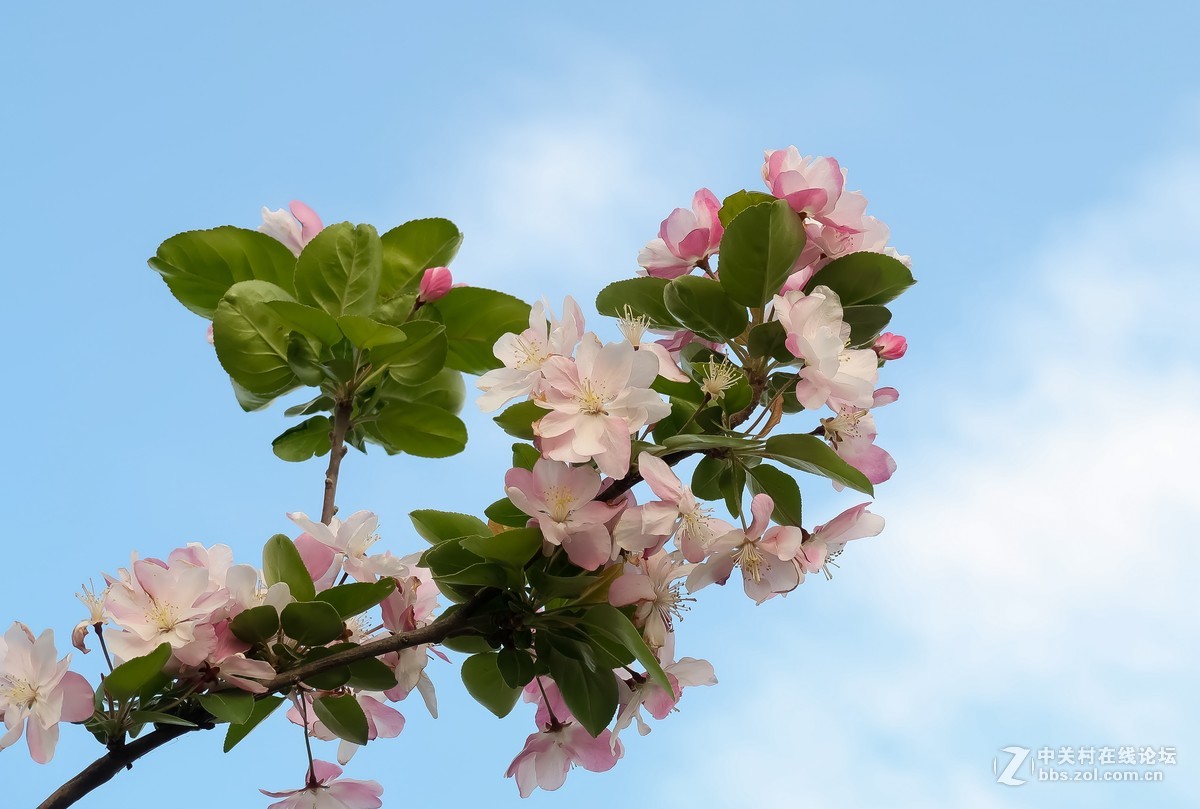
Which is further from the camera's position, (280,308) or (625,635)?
(280,308)

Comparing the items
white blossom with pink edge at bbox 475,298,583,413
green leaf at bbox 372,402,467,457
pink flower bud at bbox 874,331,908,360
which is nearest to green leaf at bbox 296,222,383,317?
green leaf at bbox 372,402,467,457

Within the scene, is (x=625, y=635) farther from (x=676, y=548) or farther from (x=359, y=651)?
(x=359, y=651)

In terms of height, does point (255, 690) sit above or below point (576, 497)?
below

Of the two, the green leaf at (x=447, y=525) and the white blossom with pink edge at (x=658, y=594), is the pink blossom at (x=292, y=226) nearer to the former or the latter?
the green leaf at (x=447, y=525)

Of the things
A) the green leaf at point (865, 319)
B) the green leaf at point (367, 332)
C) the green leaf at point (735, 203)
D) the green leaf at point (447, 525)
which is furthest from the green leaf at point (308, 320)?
the green leaf at point (865, 319)

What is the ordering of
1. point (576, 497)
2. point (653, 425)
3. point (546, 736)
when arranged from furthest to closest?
point (546, 736) < point (653, 425) < point (576, 497)

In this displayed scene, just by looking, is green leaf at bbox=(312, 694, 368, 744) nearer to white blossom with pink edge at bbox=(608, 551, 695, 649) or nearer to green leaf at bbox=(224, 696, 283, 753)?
green leaf at bbox=(224, 696, 283, 753)

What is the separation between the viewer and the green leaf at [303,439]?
1.61m

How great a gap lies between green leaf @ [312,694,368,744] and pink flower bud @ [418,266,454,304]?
546 millimetres

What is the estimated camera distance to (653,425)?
118 cm

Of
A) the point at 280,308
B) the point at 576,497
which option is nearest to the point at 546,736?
the point at 576,497

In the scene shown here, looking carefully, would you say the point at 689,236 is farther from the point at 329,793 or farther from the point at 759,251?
the point at 329,793

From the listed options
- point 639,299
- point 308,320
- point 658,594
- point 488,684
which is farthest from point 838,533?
point 308,320

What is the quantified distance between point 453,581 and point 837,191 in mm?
576
